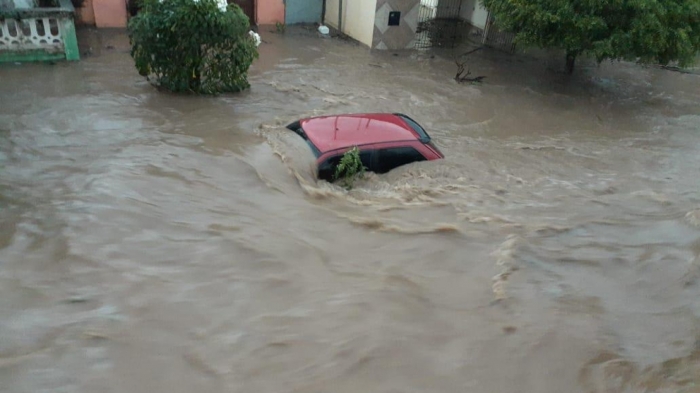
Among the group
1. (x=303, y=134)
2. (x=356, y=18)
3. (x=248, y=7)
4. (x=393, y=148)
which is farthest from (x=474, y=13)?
(x=303, y=134)

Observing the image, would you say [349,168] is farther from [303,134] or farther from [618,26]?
[618,26]

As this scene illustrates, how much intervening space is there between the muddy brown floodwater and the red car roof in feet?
0.94

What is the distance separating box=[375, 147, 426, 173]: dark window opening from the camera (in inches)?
255

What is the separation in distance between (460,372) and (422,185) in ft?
11.2

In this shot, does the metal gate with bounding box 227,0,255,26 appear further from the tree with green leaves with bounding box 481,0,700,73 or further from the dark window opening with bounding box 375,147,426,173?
the dark window opening with bounding box 375,147,426,173

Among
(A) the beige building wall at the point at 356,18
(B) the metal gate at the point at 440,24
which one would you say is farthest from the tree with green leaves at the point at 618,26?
(B) the metal gate at the point at 440,24

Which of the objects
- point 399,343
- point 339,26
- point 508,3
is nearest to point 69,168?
point 399,343

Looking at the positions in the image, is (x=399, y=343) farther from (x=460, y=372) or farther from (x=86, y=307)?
(x=86, y=307)

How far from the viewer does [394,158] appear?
21.4ft

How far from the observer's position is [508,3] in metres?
12.4

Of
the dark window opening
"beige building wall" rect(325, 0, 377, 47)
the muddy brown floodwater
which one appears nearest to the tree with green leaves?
the muddy brown floodwater

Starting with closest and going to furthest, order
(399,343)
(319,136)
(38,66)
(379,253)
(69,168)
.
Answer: (399,343), (379,253), (69,168), (319,136), (38,66)

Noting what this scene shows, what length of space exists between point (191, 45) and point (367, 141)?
430 centimetres

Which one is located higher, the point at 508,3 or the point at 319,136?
the point at 508,3
